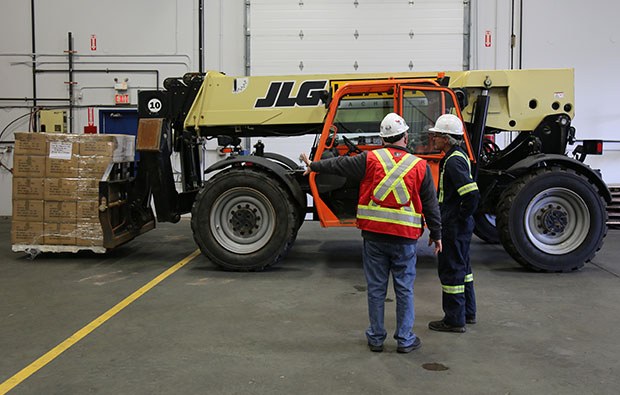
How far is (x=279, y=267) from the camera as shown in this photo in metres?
6.88

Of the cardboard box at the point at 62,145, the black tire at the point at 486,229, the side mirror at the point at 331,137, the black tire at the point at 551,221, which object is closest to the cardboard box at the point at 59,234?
the cardboard box at the point at 62,145

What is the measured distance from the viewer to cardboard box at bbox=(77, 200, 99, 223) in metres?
7.09

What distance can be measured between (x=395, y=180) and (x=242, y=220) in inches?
125

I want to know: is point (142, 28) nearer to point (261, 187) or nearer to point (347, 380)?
point (261, 187)

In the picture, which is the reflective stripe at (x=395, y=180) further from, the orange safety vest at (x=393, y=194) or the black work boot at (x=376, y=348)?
the black work boot at (x=376, y=348)

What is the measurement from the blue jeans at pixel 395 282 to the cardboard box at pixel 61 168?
4.86 meters

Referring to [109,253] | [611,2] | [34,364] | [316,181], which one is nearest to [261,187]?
[316,181]

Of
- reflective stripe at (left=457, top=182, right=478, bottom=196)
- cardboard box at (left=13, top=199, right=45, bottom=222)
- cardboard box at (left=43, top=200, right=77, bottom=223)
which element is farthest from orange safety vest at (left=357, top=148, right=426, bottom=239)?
cardboard box at (left=13, top=199, right=45, bottom=222)

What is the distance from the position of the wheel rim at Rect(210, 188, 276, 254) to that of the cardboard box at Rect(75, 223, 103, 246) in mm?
1700

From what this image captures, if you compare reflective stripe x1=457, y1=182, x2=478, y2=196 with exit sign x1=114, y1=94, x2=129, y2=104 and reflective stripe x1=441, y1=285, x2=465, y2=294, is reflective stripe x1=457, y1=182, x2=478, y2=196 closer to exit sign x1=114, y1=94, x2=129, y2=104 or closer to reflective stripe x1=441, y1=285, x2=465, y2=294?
reflective stripe x1=441, y1=285, x2=465, y2=294

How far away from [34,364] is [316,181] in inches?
144

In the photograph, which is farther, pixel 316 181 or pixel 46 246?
pixel 46 246

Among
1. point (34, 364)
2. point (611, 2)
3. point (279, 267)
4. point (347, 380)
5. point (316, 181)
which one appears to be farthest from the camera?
point (611, 2)

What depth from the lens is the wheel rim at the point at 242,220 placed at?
659cm
